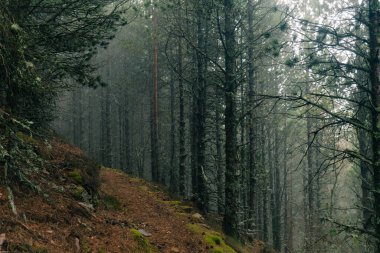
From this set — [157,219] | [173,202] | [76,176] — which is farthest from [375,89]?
[173,202]

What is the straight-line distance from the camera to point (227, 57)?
377 inches

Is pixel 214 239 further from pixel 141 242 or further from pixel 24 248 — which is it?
pixel 24 248

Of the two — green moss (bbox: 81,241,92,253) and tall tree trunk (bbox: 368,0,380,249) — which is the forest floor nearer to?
green moss (bbox: 81,241,92,253)

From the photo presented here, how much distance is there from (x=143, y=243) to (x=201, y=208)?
6046 mm

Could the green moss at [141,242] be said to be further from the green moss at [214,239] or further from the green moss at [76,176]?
the green moss at [76,176]

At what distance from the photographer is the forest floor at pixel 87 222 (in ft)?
17.7

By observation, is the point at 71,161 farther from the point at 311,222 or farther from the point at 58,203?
the point at 311,222

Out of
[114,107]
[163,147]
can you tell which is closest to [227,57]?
[163,147]

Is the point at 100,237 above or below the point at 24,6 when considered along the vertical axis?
below

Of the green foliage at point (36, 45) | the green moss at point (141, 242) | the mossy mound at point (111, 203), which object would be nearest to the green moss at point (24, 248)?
the green foliage at point (36, 45)

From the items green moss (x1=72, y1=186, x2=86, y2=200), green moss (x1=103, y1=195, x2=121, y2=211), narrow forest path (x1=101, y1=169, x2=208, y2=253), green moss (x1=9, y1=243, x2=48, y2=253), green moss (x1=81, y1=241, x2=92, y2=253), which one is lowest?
narrow forest path (x1=101, y1=169, x2=208, y2=253)

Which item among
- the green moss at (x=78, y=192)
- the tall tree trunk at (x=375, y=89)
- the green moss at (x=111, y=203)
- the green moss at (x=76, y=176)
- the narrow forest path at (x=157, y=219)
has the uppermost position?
the tall tree trunk at (x=375, y=89)

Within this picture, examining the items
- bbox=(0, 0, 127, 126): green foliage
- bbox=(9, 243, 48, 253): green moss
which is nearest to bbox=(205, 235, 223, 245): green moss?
bbox=(9, 243, 48, 253): green moss

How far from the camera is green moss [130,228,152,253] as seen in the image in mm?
7275
